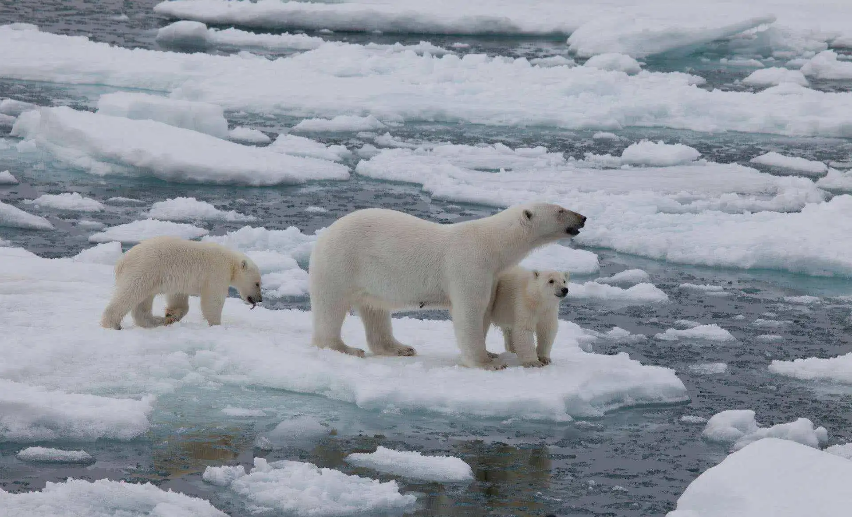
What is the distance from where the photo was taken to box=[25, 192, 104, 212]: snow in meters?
9.94

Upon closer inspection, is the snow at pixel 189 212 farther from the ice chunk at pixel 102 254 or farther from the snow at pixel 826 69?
the snow at pixel 826 69

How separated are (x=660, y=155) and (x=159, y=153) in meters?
5.56

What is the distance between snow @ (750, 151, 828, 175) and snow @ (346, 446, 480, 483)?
9.11 m

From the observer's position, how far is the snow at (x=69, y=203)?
994 centimetres

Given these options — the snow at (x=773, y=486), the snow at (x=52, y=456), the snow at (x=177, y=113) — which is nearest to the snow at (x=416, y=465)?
the snow at (x=773, y=486)

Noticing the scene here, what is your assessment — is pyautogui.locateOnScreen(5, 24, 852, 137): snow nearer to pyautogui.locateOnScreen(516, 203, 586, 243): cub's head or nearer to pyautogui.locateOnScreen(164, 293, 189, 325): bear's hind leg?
pyautogui.locateOnScreen(164, 293, 189, 325): bear's hind leg

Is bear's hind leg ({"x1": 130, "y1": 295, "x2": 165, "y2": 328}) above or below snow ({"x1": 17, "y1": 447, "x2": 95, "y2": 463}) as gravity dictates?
above

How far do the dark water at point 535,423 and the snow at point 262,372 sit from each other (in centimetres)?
8

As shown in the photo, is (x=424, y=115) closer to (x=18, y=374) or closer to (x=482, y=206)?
(x=482, y=206)

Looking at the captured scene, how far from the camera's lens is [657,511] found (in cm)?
444

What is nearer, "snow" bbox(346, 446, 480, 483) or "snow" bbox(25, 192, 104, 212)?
"snow" bbox(346, 446, 480, 483)

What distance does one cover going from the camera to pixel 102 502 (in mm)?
4055

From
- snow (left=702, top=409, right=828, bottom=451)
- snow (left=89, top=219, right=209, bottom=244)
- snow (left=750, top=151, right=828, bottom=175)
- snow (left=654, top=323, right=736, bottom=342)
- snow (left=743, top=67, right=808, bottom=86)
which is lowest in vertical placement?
snow (left=654, top=323, right=736, bottom=342)

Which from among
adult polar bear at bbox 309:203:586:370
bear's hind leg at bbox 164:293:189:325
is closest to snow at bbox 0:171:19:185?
bear's hind leg at bbox 164:293:189:325
